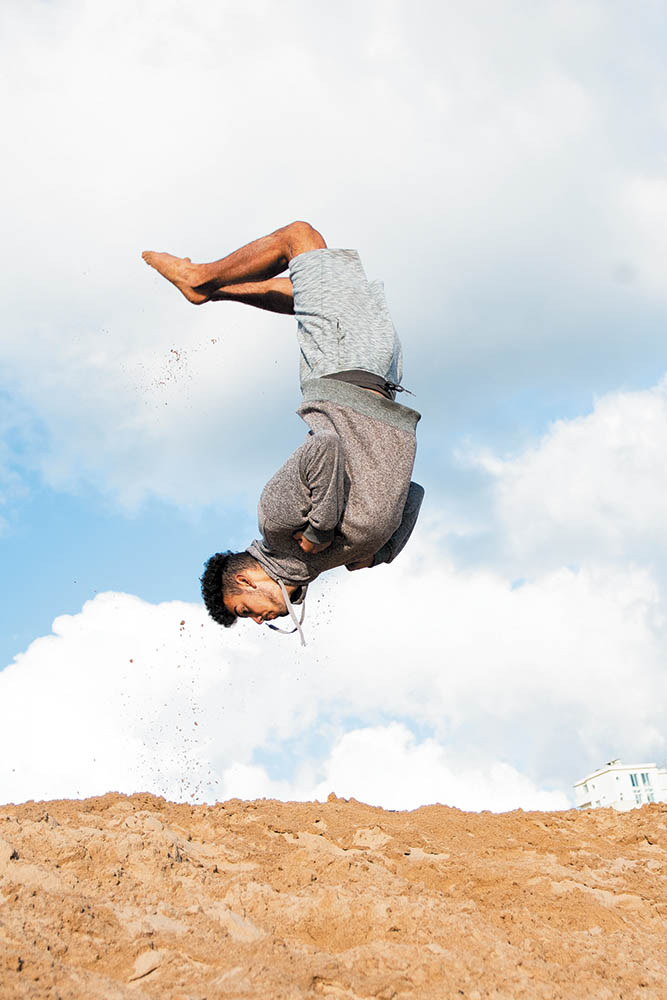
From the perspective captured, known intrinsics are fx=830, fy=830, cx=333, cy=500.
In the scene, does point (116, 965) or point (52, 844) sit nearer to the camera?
point (116, 965)

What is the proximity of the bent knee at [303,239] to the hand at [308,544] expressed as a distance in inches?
65.1

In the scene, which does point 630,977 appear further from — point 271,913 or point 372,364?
point 372,364

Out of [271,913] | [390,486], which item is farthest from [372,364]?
[271,913]

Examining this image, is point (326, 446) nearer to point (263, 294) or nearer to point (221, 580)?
point (221, 580)

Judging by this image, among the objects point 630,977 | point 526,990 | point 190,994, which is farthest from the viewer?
point 630,977

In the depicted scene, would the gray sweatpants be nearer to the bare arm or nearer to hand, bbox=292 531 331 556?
the bare arm

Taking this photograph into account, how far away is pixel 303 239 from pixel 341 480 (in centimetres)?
159

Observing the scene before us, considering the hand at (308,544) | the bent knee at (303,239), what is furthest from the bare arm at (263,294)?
the hand at (308,544)

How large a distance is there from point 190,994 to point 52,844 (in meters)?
1.63

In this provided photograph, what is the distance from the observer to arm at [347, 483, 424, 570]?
474 cm

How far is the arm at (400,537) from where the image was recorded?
15.6 ft

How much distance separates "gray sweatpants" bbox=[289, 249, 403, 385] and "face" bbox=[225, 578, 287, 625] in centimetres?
116

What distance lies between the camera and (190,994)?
311 centimetres

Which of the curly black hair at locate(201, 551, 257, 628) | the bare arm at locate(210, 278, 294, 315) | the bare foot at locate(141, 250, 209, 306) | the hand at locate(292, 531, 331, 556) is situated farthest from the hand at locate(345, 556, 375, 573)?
the bare foot at locate(141, 250, 209, 306)
